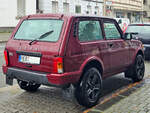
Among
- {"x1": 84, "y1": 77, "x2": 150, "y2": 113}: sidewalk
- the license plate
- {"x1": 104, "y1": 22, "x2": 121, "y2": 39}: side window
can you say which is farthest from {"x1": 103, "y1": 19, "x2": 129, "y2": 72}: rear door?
the license plate

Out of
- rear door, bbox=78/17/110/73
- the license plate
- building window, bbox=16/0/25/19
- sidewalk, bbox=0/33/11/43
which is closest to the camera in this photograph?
the license plate

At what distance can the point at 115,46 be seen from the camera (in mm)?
5805

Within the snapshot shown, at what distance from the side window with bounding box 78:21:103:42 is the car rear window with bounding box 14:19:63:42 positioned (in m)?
0.46

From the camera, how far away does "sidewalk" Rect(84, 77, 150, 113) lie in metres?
4.63

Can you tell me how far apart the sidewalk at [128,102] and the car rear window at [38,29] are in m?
1.52

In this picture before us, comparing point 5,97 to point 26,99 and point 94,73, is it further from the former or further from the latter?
point 94,73

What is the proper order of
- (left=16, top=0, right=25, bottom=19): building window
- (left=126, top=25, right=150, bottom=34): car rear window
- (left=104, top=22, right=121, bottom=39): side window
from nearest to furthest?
(left=104, top=22, right=121, bottom=39): side window → (left=126, top=25, right=150, bottom=34): car rear window → (left=16, top=0, right=25, bottom=19): building window

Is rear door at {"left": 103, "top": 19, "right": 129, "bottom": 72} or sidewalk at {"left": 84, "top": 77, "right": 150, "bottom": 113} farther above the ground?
rear door at {"left": 103, "top": 19, "right": 129, "bottom": 72}

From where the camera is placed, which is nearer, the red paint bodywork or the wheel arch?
the red paint bodywork

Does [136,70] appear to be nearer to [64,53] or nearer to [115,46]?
[115,46]

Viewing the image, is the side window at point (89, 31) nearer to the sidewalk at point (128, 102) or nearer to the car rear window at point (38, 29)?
the car rear window at point (38, 29)

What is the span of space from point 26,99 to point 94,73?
1.52m

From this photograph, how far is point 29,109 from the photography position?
15.4ft

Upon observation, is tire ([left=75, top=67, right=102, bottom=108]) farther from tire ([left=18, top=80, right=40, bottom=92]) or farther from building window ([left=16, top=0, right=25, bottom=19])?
building window ([left=16, top=0, right=25, bottom=19])
